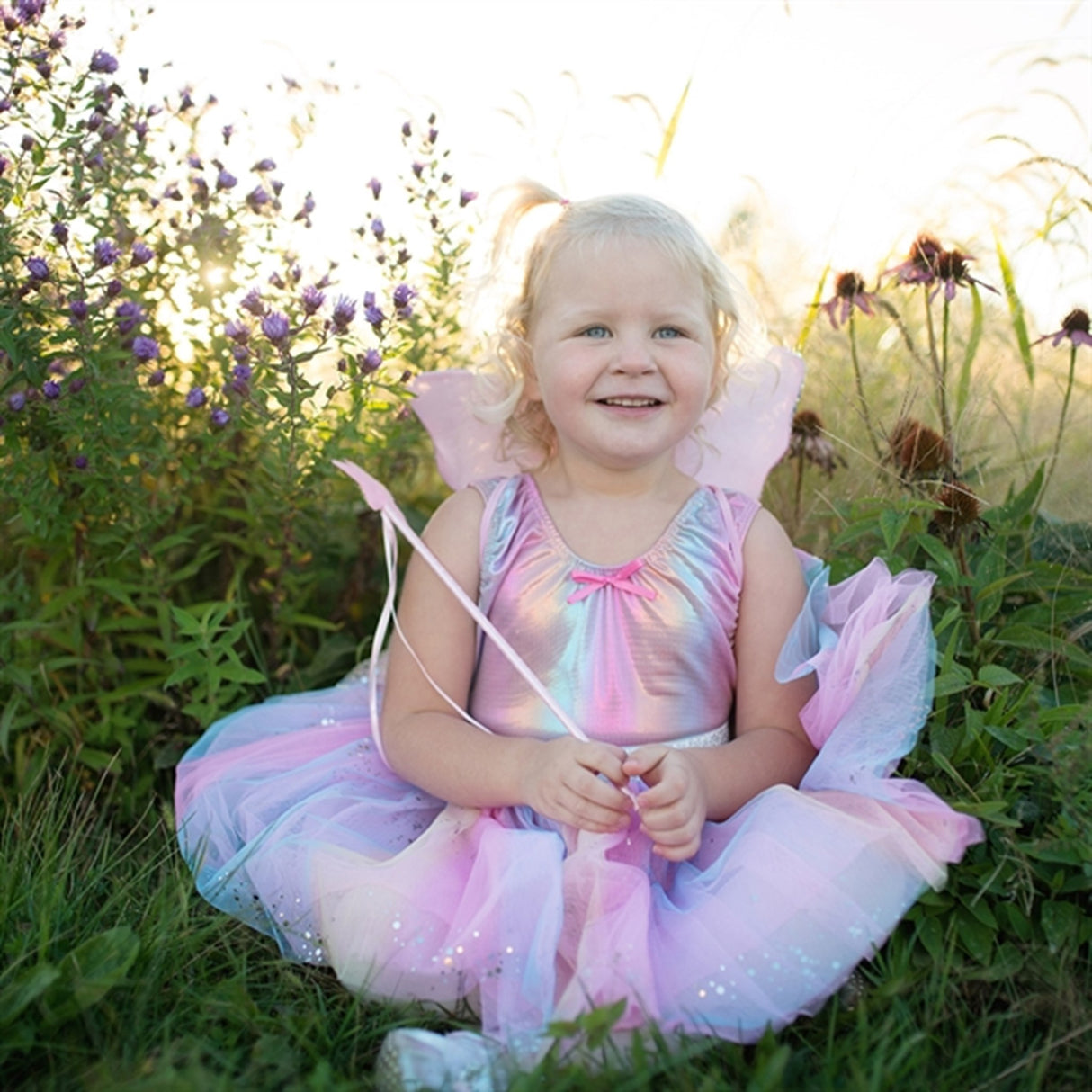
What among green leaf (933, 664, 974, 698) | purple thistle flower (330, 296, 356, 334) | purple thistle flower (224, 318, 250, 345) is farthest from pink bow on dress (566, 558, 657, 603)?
purple thistle flower (224, 318, 250, 345)

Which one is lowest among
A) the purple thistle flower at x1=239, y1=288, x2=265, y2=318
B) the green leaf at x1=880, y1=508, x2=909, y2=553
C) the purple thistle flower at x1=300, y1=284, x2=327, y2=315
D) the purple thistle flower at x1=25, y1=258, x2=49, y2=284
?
the green leaf at x1=880, y1=508, x2=909, y2=553

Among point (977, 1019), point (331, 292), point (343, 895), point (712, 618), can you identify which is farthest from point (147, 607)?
point (977, 1019)

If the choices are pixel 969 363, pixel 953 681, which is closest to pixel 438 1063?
pixel 953 681

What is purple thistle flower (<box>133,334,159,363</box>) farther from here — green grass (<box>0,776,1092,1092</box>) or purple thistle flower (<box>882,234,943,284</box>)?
purple thistle flower (<box>882,234,943,284</box>)

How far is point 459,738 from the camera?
2.09 metres

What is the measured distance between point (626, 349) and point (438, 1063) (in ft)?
3.98

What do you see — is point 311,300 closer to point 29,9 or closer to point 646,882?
point 29,9

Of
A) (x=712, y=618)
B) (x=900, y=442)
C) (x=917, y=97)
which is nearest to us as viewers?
(x=712, y=618)

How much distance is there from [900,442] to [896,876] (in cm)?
102

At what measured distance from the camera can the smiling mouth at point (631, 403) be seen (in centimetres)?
213

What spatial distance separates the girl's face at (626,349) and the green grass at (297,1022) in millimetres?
969

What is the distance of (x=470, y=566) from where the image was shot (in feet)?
7.46

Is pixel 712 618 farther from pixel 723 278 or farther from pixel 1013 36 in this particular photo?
pixel 1013 36

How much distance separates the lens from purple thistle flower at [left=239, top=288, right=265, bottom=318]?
7.55 ft
